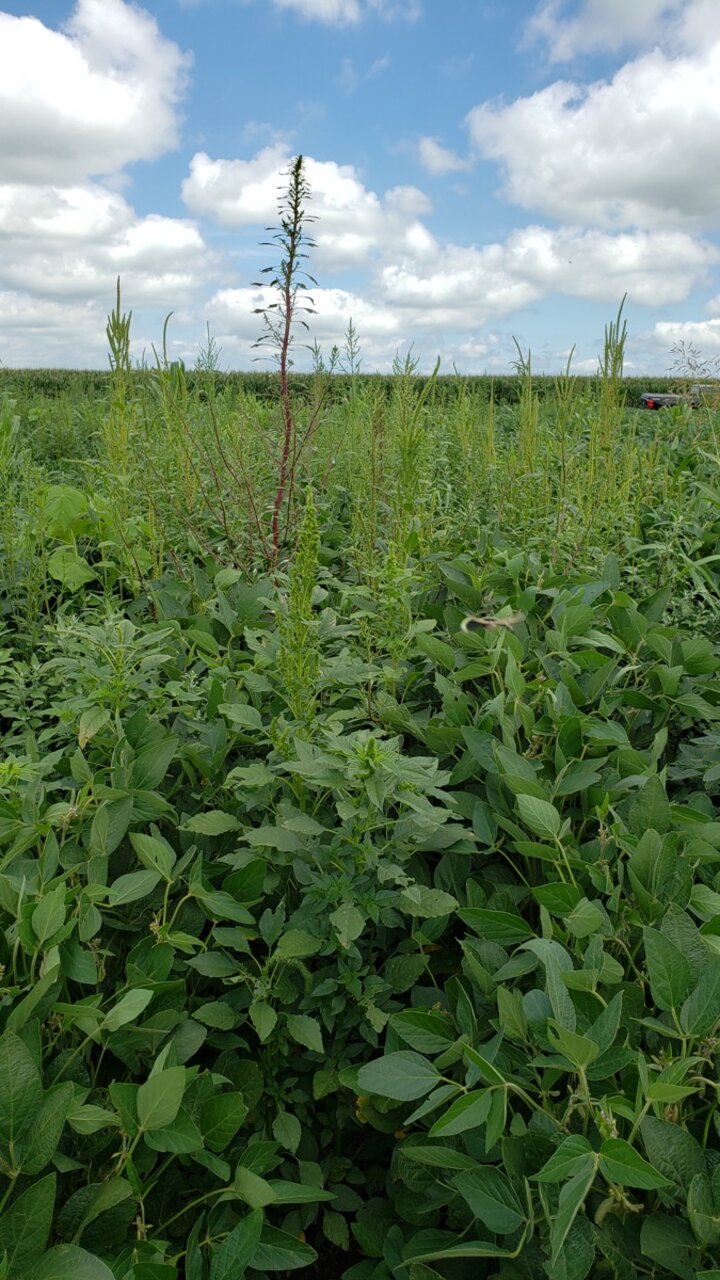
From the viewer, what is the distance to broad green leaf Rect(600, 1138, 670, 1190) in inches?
43.2

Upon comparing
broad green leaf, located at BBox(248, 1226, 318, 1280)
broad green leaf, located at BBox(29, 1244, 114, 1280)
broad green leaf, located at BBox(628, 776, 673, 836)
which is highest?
broad green leaf, located at BBox(628, 776, 673, 836)

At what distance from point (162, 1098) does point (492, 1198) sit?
51 centimetres

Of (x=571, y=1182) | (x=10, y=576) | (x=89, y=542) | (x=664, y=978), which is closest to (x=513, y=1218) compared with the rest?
(x=571, y=1182)

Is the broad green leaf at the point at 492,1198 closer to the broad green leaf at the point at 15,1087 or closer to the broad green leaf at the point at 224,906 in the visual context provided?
the broad green leaf at the point at 224,906

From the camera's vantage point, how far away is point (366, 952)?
1.74m

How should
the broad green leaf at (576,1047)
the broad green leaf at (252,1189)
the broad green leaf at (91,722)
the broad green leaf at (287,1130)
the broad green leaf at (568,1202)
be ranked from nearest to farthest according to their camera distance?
the broad green leaf at (568,1202)
the broad green leaf at (576,1047)
the broad green leaf at (252,1189)
the broad green leaf at (287,1130)
the broad green leaf at (91,722)

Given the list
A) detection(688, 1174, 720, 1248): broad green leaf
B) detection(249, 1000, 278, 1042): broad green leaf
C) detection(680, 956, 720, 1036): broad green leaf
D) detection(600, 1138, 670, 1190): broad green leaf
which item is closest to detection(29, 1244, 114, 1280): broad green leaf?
detection(249, 1000, 278, 1042): broad green leaf

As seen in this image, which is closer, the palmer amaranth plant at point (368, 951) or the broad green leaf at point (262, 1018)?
the palmer amaranth plant at point (368, 951)

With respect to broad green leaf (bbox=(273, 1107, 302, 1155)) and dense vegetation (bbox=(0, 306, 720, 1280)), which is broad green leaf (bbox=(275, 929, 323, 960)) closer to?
dense vegetation (bbox=(0, 306, 720, 1280))

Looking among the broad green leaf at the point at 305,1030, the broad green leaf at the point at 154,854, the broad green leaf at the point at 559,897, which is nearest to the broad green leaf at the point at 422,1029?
the broad green leaf at the point at 305,1030

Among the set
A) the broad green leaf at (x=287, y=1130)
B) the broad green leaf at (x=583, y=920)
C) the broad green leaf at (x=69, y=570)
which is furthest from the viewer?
the broad green leaf at (x=69, y=570)

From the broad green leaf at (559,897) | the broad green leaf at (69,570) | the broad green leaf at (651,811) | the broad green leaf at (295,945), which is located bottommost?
the broad green leaf at (295,945)

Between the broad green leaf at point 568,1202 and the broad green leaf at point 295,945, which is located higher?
the broad green leaf at point 295,945

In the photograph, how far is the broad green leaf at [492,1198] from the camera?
4.09 feet
